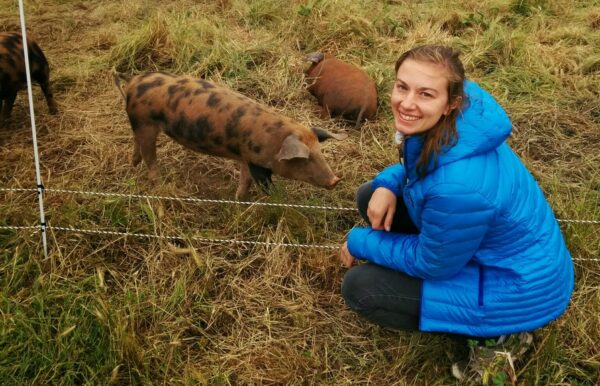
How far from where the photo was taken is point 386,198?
2.92m

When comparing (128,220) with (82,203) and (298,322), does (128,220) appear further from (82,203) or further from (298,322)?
(298,322)

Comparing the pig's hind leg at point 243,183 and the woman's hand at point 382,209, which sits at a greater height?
the woman's hand at point 382,209

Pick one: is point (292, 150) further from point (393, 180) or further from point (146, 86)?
point (146, 86)

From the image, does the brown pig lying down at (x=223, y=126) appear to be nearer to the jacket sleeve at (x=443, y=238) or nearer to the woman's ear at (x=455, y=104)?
the jacket sleeve at (x=443, y=238)

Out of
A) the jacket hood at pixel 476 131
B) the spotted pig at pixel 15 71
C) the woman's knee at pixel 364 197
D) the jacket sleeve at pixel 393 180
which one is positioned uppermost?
the jacket hood at pixel 476 131

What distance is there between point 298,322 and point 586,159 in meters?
2.86

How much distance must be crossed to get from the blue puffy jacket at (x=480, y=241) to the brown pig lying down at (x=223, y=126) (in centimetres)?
137

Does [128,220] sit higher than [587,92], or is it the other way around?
[587,92]

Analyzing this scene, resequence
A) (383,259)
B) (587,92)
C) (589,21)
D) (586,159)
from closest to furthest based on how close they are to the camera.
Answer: (383,259) < (586,159) < (587,92) < (589,21)

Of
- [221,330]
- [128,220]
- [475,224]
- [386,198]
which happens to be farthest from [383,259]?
[128,220]

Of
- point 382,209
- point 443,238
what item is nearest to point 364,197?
point 382,209

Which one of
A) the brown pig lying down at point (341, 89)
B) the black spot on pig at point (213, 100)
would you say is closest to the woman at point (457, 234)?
the black spot on pig at point (213, 100)

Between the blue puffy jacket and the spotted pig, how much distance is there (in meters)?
3.74

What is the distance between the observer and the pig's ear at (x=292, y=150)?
367 cm
